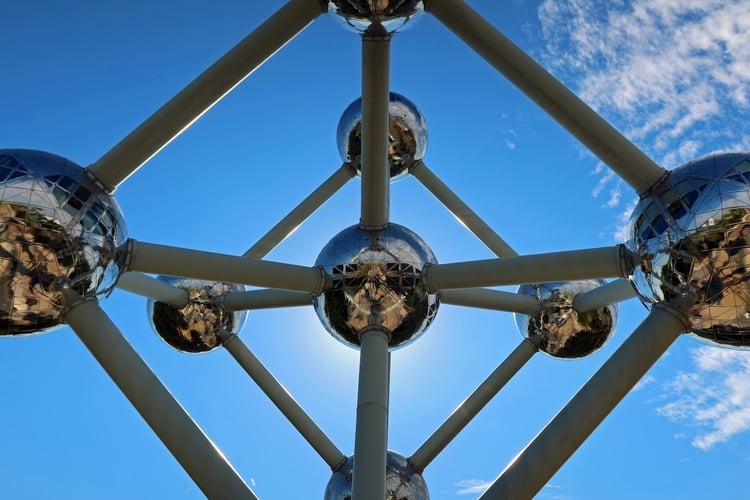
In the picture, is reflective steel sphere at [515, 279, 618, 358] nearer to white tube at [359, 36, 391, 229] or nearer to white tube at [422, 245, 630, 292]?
white tube at [422, 245, 630, 292]

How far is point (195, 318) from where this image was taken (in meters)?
9.01

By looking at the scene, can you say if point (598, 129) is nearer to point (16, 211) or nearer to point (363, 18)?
point (363, 18)

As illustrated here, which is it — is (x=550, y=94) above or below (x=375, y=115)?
below

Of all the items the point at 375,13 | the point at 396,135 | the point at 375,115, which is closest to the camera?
the point at 375,13

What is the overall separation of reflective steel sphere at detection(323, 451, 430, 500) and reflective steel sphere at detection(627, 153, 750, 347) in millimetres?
4593

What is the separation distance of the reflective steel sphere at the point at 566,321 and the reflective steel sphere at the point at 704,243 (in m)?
3.63

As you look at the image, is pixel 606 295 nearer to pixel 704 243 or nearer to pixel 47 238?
pixel 704 243

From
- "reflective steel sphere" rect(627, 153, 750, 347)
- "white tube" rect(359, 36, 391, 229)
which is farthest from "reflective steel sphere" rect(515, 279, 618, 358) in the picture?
"reflective steel sphere" rect(627, 153, 750, 347)

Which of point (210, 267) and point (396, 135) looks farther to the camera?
point (396, 135)

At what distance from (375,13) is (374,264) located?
229 centimetres

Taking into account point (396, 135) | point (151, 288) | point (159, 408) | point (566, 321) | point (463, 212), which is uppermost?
point (396, 135)

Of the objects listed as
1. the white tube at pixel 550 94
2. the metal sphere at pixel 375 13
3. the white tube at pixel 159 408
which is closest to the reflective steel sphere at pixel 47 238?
the white tube at pixel 159 408

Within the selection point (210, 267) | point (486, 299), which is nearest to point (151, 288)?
point (210, 267)

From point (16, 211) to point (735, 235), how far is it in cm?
499
